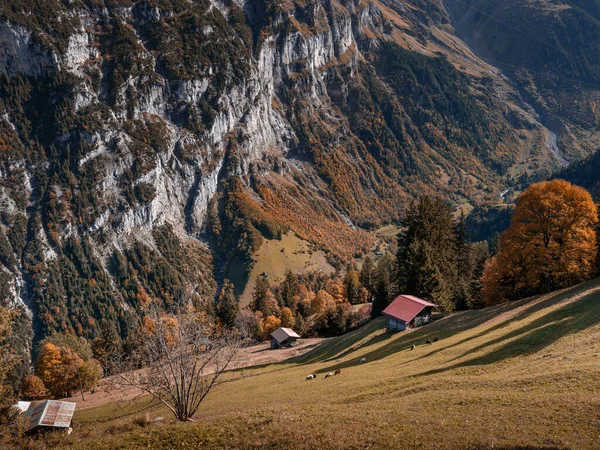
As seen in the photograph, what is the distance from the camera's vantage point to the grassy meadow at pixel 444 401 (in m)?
19.9

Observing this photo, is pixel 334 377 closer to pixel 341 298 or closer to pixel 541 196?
pixel 541 196

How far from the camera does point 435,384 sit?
29.9 metres

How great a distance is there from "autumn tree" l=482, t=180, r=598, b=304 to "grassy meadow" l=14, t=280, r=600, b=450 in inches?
197

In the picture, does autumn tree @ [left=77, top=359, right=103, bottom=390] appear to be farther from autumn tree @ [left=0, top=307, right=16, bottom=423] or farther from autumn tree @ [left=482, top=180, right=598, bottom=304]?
autumn tree @ [left=482, top=180, right=598, bottom=304]

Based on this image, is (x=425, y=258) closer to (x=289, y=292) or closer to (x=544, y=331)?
(x=544, y=331)

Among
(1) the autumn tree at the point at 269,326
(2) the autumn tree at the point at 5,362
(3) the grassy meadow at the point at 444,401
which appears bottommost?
(3) the grassy meadow at the point at 444,401

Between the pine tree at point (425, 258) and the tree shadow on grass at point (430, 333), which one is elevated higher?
the pine tree at point (425, 258)

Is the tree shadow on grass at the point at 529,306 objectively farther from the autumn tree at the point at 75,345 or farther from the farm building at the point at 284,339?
the autumn tree at the point at 75,345

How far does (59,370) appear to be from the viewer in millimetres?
83062

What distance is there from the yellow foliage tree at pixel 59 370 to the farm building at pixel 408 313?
59.1 m

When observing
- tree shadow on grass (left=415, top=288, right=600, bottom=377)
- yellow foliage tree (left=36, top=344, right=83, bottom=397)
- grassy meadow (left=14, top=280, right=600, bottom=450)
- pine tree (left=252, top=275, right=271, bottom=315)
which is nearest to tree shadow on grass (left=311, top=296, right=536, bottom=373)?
grassy meadow (left=14, top=280, right=600, bottom=450)

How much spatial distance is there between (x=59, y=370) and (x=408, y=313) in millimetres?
65548

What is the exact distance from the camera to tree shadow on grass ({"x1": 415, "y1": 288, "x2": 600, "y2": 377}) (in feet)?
112

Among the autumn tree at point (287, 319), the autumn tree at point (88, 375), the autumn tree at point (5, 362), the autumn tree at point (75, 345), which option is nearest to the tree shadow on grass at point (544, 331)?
the autumn tree at point (5, 362)
